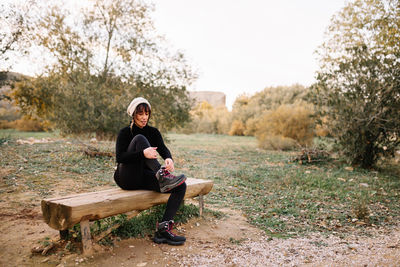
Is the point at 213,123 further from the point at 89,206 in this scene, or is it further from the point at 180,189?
the point at 89,206

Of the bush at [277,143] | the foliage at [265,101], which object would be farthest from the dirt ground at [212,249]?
the foliage at [265,101]

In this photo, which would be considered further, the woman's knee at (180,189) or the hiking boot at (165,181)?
the woman's knee at (180,189)

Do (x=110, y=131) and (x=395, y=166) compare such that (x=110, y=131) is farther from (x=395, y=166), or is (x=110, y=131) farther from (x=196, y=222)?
(x=395, y=166)

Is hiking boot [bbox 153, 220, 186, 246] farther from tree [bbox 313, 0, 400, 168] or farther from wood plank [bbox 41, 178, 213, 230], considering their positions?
tree [bbox 313, 0, 400, 168]

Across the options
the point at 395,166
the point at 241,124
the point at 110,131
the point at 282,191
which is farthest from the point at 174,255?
the point at 241,124

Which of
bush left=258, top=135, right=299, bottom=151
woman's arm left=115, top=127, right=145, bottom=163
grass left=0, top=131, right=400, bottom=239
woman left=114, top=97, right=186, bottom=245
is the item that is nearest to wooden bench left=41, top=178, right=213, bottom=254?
woman left=114, top=97, right=186, bottom=245

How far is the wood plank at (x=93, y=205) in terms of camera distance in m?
2.80

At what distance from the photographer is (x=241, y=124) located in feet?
97.9

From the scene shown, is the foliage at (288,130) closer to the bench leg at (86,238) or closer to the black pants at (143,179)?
the black pants at (143,179)

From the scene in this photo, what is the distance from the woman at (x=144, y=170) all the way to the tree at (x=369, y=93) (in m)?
7.45

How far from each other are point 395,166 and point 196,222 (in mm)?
9207

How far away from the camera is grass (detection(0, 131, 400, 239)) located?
467 cm

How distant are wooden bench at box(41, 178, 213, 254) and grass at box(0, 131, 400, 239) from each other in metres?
2.00

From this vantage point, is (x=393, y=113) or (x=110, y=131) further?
(x=110, y=131)
